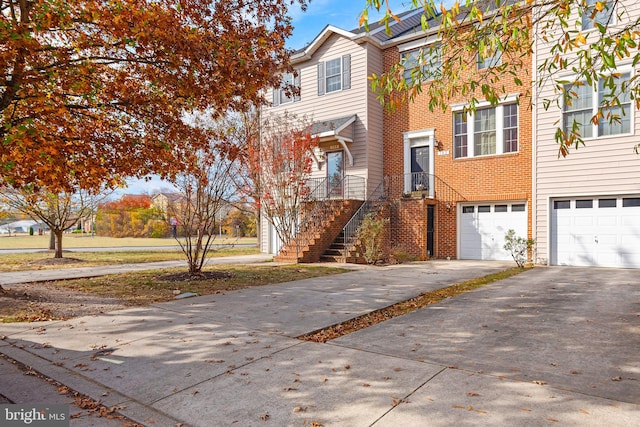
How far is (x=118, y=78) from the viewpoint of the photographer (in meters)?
7.67

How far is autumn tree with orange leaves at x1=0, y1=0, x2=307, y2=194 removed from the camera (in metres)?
6.32

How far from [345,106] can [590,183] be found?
9.14m

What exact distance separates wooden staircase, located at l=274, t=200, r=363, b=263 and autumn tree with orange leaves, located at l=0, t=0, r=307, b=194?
5961mm

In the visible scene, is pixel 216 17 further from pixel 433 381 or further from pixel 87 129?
pixel 433 381

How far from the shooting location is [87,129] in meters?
8.00

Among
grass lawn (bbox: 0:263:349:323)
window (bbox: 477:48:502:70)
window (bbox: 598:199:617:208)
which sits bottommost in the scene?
grass lawn (bbox: 0:263:349:323)

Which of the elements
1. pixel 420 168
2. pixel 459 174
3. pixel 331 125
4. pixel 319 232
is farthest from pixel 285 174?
pixel 459 174

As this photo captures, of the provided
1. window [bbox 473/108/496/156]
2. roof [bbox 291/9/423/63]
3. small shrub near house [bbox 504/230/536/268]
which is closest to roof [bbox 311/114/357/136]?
roof [bbox 291/9/423/63]

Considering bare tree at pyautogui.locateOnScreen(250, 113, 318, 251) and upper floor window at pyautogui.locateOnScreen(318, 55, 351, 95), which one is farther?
upper floor window at pyautogui.locateOnScreen(318, 55, 351, 95)

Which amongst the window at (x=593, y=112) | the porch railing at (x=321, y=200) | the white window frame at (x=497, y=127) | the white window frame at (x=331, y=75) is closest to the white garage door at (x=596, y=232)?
the window at (x=593, y=112)

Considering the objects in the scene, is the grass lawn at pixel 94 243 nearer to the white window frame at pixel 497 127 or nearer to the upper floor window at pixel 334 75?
the upper floor window at pixel 334 75

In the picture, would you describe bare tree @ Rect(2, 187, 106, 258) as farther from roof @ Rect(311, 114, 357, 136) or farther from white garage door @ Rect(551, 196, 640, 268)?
white garage door @ Rect(551, 196, 640, 268)

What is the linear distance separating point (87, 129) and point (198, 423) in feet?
22.5

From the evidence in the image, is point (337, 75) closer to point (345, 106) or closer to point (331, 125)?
point (345, 106)
